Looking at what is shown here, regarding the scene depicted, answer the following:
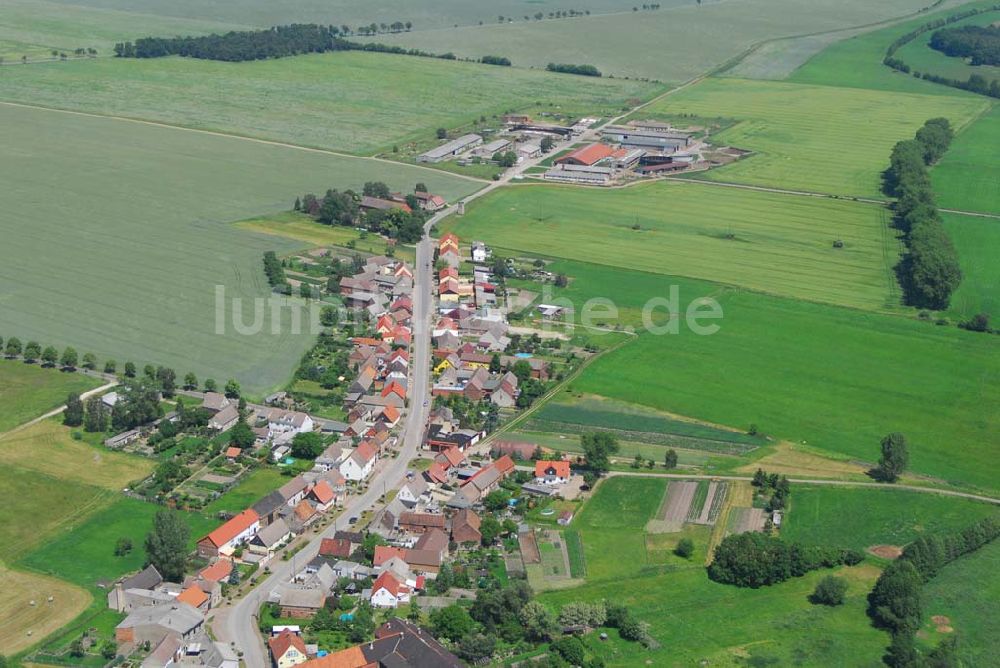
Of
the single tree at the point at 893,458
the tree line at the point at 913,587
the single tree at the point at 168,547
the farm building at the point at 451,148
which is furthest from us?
the farm building at the point at 451,148

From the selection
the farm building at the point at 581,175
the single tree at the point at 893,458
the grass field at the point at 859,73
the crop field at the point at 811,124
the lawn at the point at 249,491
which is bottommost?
the lawn at the point at 249,491

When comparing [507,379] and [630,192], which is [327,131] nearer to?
[630,192]

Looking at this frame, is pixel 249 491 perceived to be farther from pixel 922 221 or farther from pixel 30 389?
pixel 922 221

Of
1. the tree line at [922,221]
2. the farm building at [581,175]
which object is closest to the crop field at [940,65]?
the tree line at [922,221]

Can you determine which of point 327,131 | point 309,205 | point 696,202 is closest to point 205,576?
point 309,205

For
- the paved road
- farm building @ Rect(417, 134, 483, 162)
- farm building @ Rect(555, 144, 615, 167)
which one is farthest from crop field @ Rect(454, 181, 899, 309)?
the paved road

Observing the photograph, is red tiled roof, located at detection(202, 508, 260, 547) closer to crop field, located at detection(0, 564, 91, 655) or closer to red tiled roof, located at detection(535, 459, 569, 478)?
crop field, located at detection(0, 564, 91, 655)

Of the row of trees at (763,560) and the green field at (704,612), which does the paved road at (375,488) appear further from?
the row of trees at (763,560)
